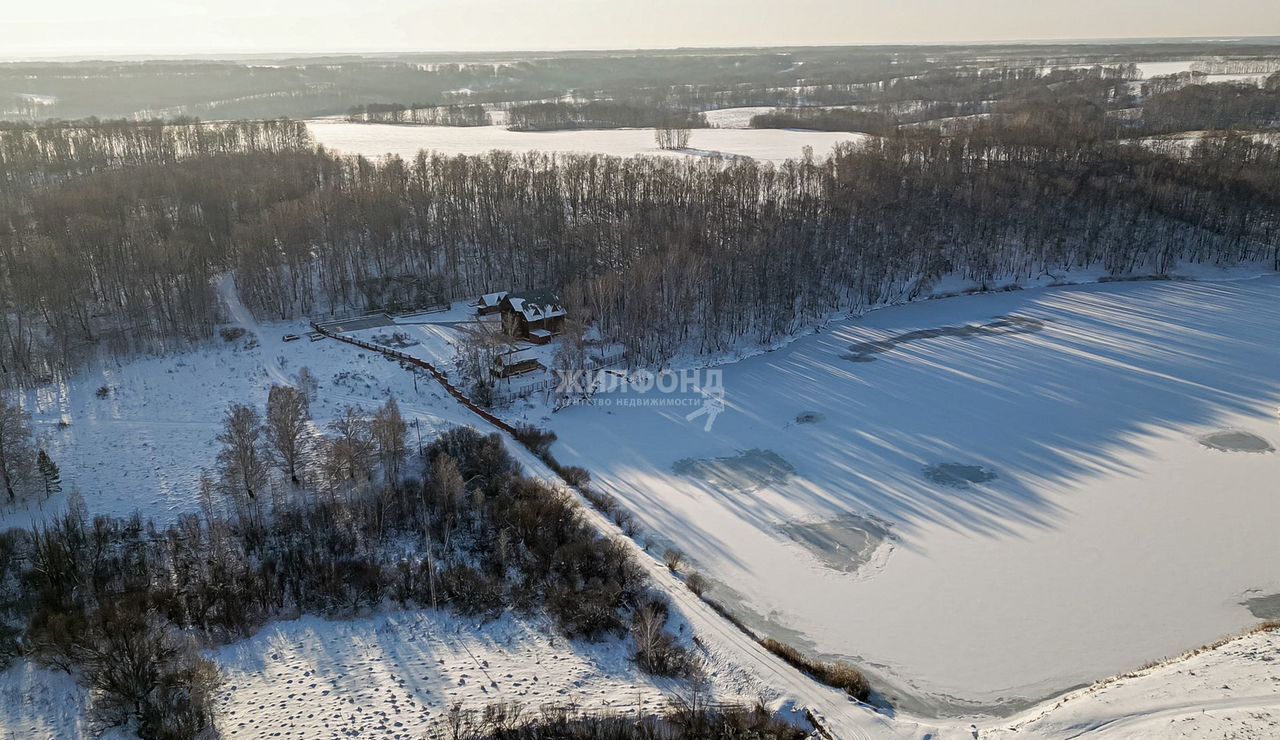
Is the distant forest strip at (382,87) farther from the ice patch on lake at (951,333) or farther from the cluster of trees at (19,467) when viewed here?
the cluster of trees at (19,467)

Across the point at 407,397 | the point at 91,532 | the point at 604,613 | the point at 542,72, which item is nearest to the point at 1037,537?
the point at 604,613

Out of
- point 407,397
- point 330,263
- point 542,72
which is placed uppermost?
point 542,72

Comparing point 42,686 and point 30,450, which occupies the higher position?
point 30,450

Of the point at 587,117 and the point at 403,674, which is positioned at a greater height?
the point at 587,117

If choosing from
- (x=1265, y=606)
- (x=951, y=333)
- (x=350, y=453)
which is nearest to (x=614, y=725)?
(x=350, y=453)

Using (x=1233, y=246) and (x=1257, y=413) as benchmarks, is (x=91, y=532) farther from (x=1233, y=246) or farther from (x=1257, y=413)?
(x=1233, y=246)

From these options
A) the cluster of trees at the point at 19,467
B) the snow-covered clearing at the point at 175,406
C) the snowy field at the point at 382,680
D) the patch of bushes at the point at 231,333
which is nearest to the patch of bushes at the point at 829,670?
the snowy field at the point at 382,680

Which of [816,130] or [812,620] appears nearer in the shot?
[812,620]

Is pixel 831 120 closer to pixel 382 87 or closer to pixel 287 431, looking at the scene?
pixel 287 431
